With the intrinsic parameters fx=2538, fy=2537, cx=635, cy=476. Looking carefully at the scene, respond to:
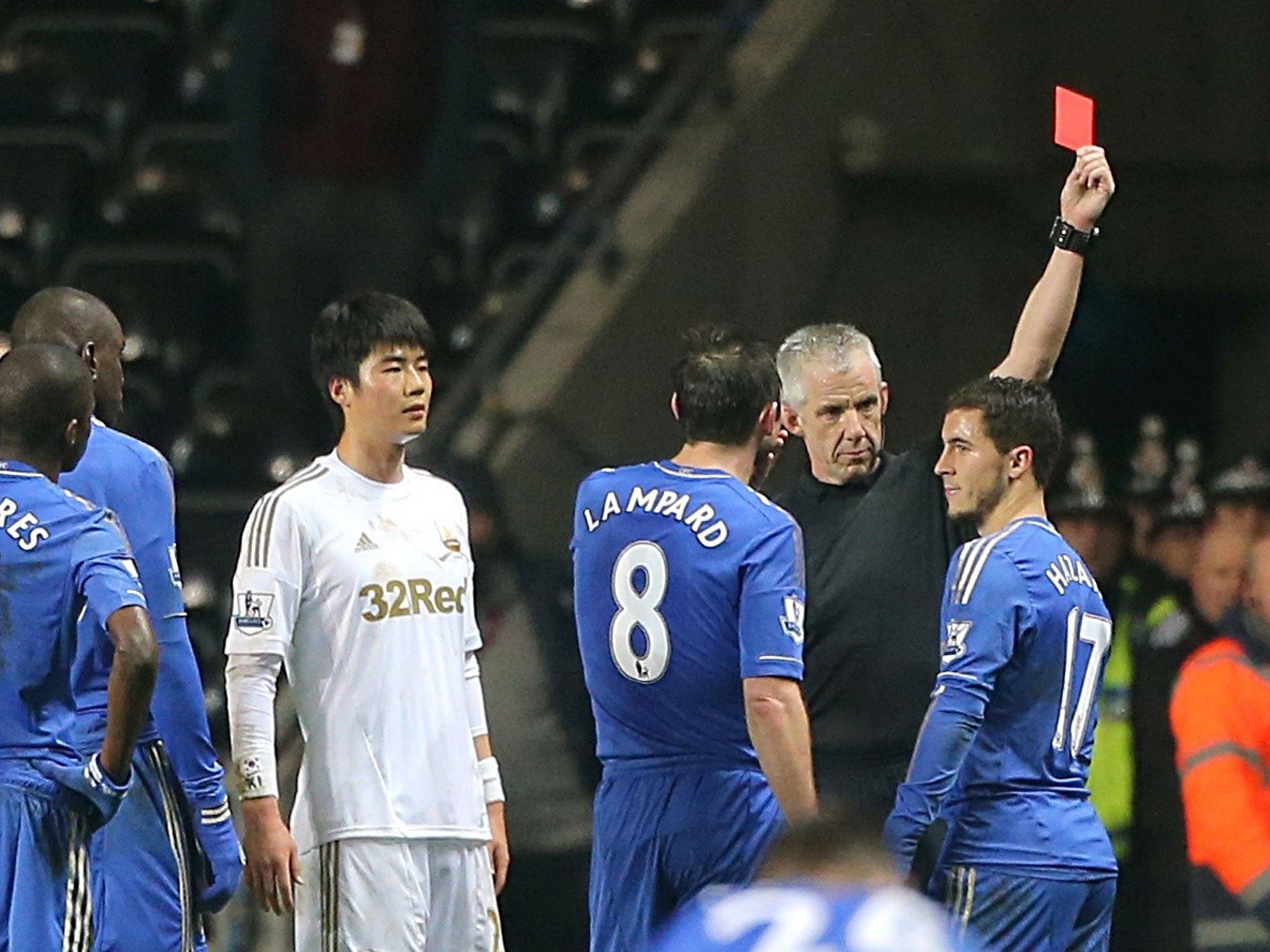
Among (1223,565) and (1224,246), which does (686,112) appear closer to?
(1224,246)

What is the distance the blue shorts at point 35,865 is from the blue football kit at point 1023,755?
1656 millimetres

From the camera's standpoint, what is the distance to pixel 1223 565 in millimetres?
8453

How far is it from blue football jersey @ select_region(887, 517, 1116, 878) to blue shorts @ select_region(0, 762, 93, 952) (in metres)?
1.65

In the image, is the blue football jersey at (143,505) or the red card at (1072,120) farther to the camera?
the red card at (1072,120)

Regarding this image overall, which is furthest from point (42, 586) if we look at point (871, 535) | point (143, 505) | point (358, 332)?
point (871, 535)

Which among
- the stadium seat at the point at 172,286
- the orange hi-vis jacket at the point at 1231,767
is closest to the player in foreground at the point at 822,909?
the orange hi-vis jacket at the point at 1231,767

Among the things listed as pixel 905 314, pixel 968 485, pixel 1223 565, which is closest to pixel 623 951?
pixel 968 485

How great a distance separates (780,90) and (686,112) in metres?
0.53

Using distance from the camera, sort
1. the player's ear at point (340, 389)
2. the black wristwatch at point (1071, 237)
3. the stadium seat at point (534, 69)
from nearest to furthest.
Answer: the player's ear at point (340, 389), the black wristwatch at point (1071, 237), the stadium seat at point (534, 69)

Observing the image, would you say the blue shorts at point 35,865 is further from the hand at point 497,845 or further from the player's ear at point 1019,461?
the player's ear at point 1019,461

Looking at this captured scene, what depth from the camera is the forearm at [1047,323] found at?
18.8ft

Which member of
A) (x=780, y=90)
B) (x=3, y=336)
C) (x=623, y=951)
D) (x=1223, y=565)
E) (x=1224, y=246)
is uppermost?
(x=780, y=90)

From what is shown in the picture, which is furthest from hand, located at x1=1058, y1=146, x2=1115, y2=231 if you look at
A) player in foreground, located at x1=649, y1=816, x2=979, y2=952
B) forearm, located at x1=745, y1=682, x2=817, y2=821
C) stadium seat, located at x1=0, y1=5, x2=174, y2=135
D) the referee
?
stadium seat, located at x1=0, y1=5, x2=174, y2=135

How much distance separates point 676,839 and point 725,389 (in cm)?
94
